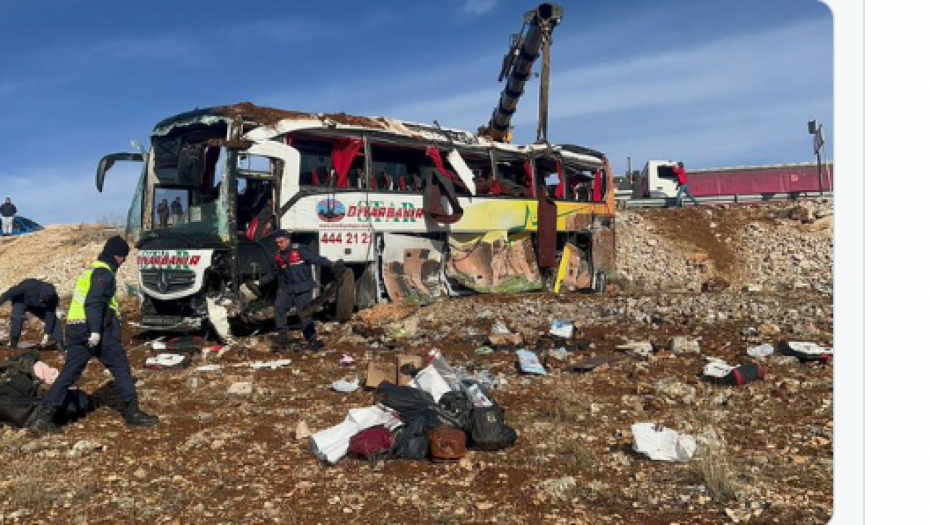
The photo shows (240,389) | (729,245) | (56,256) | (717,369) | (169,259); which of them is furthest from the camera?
(729,245)

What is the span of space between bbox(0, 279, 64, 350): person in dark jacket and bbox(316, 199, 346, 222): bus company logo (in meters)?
3.84

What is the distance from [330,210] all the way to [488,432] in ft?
20.6

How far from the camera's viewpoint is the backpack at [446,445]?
4578 mm

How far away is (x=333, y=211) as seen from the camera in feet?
34.1

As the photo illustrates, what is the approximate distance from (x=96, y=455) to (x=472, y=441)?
107 inches

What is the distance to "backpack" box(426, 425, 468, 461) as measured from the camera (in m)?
4.58

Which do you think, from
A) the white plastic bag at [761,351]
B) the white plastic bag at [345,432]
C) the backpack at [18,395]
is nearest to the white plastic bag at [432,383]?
the white plastic bag at [345,432]

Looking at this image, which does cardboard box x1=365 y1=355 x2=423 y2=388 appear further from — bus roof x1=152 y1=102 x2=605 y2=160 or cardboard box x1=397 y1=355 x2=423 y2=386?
bus roof x1=152 y1=102 x2=605 y2=160

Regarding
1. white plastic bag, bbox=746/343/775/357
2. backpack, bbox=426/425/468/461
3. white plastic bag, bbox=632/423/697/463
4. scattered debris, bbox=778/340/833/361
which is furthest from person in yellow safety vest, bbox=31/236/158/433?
scattered debris, bbox=778/340/833/361

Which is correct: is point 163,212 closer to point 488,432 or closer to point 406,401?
point 406,401

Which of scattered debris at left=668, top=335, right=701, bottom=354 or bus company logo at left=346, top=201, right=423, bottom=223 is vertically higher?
bus company logo at left=346, top=201, right=423, bottom=223

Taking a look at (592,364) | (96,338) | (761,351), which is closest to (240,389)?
(96,338)

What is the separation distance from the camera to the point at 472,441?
15.9 ft

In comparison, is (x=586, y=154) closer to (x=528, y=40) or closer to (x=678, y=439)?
(x=528, y=40)
